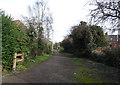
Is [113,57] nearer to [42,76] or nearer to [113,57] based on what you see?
[113,57]

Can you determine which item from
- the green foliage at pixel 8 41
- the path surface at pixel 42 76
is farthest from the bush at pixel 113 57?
the green foliage at pixel 8 41

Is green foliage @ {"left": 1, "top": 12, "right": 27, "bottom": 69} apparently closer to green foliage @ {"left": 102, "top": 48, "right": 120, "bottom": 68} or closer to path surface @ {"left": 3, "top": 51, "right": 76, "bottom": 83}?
path surface @ {"left": 3, "top": 51, "right": 76, "bottom": 83}

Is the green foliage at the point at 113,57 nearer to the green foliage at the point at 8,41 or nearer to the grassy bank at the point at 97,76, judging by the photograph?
the grassy bank at the point at 97,76

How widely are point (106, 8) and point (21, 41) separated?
23.2ft

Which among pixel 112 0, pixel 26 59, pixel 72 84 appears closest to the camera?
pixel 72 84

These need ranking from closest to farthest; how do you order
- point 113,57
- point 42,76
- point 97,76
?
point 42,76
point 97,76
point 113,57

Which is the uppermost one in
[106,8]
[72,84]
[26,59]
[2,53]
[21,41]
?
[106,8]

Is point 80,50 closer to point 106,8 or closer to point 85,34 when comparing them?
point 85,34

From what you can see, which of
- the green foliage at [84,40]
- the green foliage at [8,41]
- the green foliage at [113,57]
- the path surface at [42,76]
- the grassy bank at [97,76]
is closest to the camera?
the path surface at [42,76]

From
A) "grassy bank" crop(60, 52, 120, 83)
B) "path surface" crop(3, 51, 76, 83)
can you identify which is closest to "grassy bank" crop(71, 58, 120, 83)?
"grassy bank" crop(60, 52, 120, 83)

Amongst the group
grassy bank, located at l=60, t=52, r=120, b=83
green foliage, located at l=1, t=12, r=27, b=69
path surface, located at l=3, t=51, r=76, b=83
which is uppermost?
green foliage, located at l=1, t=12, r=27, b=69

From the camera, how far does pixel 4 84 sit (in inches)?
157

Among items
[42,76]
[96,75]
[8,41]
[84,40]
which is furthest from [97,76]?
[84,40]

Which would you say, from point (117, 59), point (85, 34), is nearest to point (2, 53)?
point (117, 59)
